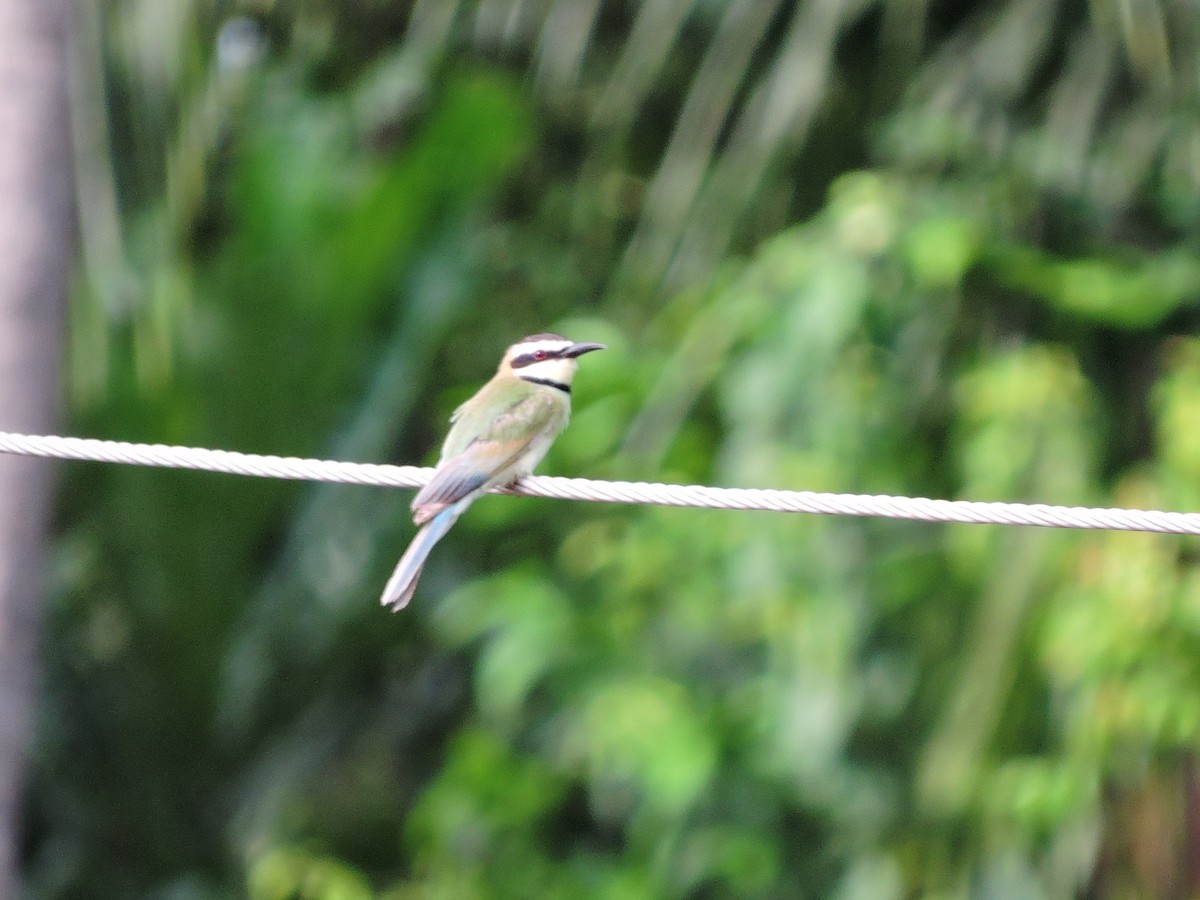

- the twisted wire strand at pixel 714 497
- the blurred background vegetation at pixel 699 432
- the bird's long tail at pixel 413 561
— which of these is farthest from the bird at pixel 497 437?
the twisted wire strand at pixel 714 497

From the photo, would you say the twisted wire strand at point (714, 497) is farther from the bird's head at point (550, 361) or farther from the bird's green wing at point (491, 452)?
the bird's head at point (550, 361)

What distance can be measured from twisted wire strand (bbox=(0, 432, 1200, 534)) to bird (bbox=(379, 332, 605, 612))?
0.59 m

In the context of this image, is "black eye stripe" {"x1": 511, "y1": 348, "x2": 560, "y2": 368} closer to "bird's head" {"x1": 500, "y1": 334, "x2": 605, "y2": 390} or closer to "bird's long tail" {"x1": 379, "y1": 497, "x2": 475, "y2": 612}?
"bird's head" {"x1": 500, "y1": 334, "x2": 605, "y2": 390}

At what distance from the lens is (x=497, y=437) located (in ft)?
10.4

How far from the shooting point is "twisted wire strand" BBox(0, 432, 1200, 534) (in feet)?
6.89

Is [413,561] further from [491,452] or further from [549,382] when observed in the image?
[549,382]

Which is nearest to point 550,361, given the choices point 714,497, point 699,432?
point 699,432

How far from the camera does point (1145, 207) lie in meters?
4.15

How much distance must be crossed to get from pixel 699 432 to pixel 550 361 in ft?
3.11

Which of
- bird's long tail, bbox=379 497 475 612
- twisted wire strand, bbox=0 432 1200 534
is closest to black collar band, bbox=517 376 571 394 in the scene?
bird's long tail, bbox=379 497 475 612

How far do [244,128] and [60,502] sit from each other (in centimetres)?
134

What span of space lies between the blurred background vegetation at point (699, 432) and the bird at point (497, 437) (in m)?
0.46

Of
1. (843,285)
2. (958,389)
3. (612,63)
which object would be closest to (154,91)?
(612,63)

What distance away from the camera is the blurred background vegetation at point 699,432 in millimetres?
3732
